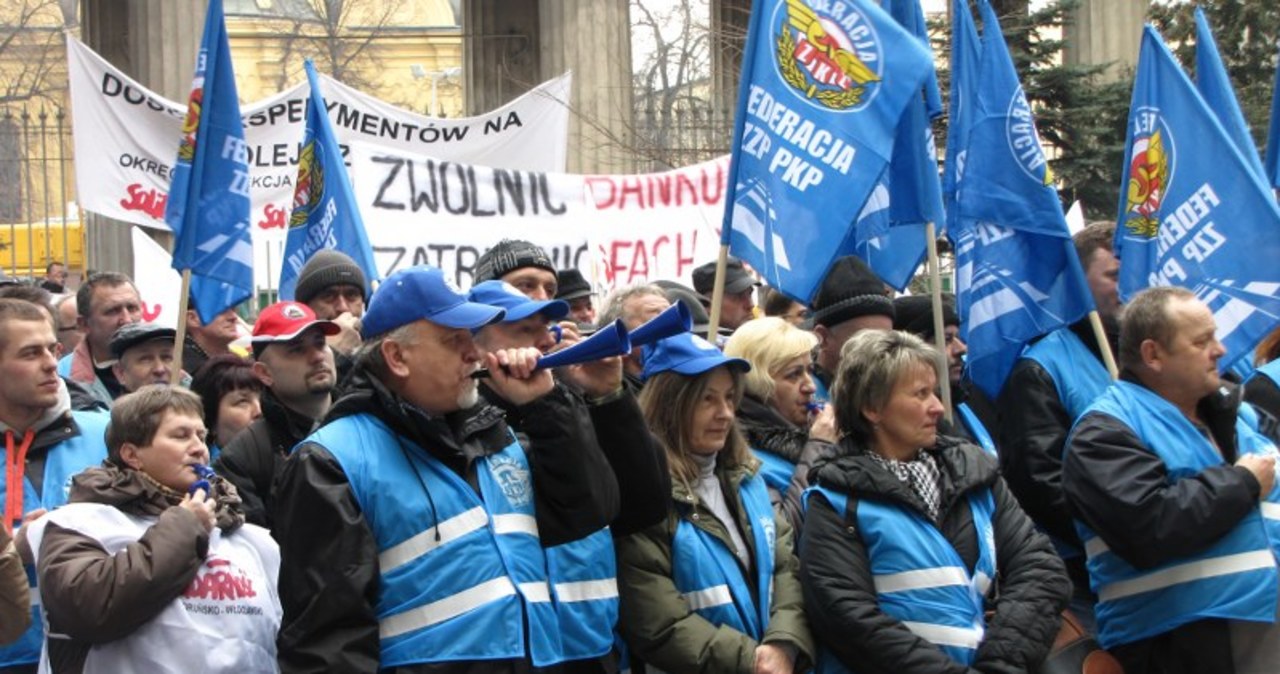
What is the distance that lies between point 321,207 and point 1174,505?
4.79 metres

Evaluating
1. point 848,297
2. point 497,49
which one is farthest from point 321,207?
point 497,49

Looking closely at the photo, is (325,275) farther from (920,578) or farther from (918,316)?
(920,578)

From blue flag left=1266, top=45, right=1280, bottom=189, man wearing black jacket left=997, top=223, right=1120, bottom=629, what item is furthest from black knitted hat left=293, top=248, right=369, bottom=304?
blue flag left=1266, top=45, right=1280, bottom=189

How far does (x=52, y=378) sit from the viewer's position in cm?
620

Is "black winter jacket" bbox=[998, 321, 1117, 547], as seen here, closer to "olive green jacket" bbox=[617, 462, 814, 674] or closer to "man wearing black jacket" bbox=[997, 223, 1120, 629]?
"man wearing black jacket" bbox=[997, 223, 1120, 629]

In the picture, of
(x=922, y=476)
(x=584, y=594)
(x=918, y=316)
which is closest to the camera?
(x=584, y=594)

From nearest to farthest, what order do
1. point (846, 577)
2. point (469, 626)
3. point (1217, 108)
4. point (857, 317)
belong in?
1. point (469, 626)
2. point (846, 577)
3. point (857, 317)
4. point (1217, 108)

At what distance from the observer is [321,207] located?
972 centimetres

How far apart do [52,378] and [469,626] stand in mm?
1873

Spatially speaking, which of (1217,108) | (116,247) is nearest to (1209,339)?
(1217,108)

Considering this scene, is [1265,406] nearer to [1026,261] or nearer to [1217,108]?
[1026,261]

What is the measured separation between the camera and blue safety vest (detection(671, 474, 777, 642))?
591 cm

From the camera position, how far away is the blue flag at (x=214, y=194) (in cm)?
892

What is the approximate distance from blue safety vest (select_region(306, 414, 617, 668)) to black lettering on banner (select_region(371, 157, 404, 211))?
6.31 meters
